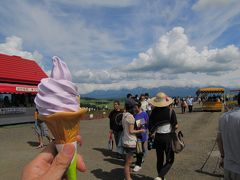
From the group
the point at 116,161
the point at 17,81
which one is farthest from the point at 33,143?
Result: the point at 17,81

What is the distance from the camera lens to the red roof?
877 inches

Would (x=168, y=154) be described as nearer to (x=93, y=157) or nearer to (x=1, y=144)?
(x=93, y=157)

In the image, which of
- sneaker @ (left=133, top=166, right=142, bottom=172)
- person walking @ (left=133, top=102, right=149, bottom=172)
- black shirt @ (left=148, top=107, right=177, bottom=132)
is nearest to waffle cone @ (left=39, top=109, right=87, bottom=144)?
black shirt @ (left=148, top=107, right=177, bottom=132)

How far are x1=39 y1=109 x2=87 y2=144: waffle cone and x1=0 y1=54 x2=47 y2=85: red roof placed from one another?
21.0m

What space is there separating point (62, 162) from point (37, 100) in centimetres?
46

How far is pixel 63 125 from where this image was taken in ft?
6.33

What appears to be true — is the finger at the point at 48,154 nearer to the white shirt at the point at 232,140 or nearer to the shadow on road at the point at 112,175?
the white shirt at the point at 232,140

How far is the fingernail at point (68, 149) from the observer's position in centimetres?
188

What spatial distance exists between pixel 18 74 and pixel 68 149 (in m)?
22.7

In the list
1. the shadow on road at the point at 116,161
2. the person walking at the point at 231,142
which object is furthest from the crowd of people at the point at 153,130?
the person walking at the point at 231,142

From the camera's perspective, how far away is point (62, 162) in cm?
185

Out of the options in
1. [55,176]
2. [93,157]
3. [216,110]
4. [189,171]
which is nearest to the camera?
[55,176]

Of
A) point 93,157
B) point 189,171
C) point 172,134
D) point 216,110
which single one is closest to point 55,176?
point 172,134

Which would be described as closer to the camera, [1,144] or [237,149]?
[237,149]
